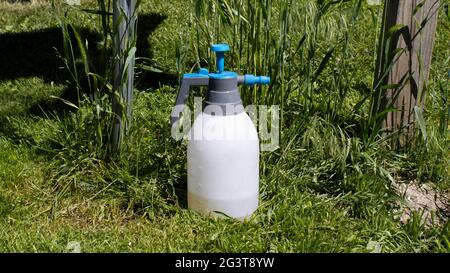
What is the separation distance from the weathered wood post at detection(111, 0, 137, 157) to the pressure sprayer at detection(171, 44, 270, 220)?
0.91 feet

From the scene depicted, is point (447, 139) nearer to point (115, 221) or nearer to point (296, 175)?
point (296, 175)

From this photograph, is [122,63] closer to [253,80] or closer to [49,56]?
[253,80]

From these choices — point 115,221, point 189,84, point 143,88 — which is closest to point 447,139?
point 189,84

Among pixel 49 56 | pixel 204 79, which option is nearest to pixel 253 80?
pixel 204 79

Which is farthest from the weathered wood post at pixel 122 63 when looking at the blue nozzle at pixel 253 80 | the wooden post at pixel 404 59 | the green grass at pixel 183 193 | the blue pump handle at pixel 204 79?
the wooden post at pixel 404 59

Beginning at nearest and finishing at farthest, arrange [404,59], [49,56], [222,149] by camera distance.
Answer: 1. [222,149]
2. [404,59]
3. [49,56]

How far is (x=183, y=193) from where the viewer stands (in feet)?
9.24

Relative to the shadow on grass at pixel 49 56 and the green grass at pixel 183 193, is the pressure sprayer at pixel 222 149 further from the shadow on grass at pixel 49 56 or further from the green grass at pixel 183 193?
the shadow on grass at pixel 49 56

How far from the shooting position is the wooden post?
2.94 m

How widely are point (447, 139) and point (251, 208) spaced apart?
1.05 m

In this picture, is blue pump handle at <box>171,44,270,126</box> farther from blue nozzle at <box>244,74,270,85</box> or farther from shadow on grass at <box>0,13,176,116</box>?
shadow on grass at <box>0,13,176,116</box>

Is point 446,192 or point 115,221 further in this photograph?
point 446,192

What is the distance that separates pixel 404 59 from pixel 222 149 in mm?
1061

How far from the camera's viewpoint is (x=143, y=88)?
4.05 metres
